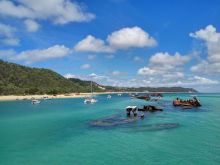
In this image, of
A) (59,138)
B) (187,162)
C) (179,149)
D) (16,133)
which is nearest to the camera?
(187,162)

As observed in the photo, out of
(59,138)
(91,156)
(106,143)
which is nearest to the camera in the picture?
(91,156)

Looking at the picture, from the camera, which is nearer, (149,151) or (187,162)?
(187,162)

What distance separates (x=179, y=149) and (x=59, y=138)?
2006 centimetres

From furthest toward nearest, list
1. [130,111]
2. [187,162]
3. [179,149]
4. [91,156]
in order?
[130,111]
[179,149]
[91,156]
[187,162]

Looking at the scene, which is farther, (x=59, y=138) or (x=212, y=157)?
(x=59, y=138)

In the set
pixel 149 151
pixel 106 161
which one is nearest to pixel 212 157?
pixel 149 151

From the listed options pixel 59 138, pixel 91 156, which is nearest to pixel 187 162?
pixel 91 156

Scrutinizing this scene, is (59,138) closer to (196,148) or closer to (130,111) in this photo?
(196,148)

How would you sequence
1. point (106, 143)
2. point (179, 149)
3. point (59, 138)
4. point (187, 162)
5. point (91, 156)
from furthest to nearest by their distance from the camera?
point (59, 138) < point (106, 143) < point (179, 149) < point (91, 156) < point (187, 162)

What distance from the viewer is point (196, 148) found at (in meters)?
40.1

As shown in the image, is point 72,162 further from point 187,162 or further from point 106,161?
point 187,162

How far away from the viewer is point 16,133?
5475 cm

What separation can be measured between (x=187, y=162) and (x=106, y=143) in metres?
13.9

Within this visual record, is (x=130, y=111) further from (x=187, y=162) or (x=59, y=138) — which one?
(x=187, y=162)
